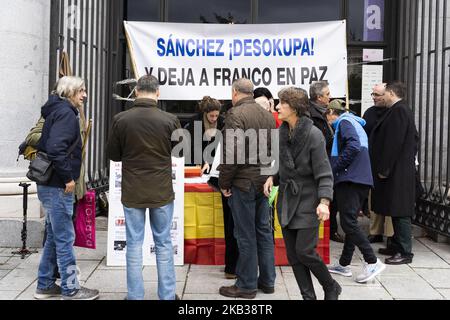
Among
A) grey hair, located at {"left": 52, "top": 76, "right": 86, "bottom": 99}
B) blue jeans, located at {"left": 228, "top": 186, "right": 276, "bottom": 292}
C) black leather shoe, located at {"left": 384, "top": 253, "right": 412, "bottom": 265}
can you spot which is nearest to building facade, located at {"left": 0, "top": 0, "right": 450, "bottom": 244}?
black leather shoe, located at {"left": 384, "top": 253, "right": 412, "bottom": 265}

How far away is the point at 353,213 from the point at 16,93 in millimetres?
3933

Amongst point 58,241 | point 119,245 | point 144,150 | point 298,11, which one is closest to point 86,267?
point 119,245

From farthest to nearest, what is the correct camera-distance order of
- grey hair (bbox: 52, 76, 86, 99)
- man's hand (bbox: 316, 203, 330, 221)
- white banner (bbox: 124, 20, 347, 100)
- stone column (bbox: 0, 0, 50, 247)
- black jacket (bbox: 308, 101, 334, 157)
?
white banner (bbox: 124, 20, 347, 100), stone column (bbox: 0, 0, 50, 247), black jacket (bbox: 308, 101, 334, 157), grey hair (bbox: 52, 76, 86, 99), man's hand (bbox: 316, 203, 330, 221)

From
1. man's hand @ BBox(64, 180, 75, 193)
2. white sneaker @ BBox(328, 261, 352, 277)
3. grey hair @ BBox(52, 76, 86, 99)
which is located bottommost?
white sneaker @ BBox(328, 261, 352, 277)

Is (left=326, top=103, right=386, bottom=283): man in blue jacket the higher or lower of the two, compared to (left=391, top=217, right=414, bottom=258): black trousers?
higher

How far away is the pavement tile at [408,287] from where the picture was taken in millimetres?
5191

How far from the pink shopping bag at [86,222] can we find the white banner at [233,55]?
9.85 feet

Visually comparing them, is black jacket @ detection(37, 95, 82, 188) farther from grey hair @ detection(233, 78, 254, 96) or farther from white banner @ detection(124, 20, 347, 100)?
white banner @ detection(124, 20, 347, 100)

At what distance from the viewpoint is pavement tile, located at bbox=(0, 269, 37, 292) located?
5.25m

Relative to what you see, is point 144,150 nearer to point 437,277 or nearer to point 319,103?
point 319,103

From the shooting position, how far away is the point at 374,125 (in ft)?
22.7

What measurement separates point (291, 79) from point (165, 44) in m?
1.81

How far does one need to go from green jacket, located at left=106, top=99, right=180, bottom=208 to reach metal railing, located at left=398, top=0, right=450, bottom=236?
392 cm

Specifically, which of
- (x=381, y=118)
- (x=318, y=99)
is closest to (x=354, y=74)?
(x=381, y=118)
